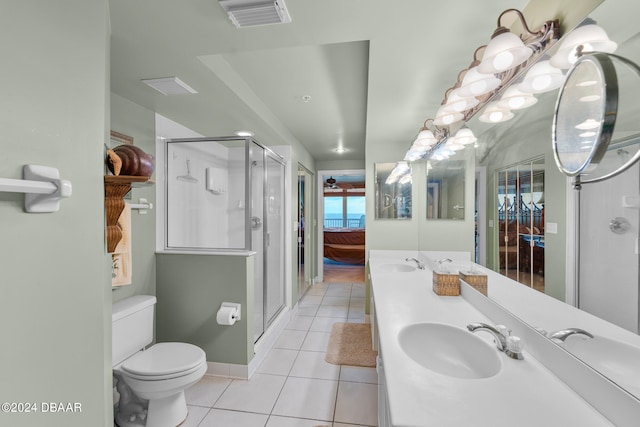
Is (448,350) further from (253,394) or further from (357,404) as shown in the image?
(253,394)

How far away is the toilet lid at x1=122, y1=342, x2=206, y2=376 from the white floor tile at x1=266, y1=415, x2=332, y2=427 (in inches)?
23.3

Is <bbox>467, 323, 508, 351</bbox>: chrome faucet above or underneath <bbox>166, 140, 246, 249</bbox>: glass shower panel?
underneath

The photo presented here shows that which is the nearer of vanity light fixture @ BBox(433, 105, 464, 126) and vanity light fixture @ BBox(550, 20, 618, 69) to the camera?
vanity light fixture @ BBox(550, 20, 618, 69)

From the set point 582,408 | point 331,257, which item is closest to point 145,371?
point 582,408

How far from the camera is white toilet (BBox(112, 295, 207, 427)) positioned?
162 cm

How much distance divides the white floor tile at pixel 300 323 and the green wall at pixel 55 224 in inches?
91.0

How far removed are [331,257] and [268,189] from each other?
15.3ft

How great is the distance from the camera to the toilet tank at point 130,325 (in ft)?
5.70

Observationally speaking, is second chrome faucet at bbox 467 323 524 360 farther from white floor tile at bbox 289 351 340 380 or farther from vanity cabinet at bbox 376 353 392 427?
white floor tile at bbox 289 351 340 380

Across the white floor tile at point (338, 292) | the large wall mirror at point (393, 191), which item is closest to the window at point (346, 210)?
the white floor tile at point (338, 292)

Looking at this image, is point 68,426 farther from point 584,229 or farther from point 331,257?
point 331,257

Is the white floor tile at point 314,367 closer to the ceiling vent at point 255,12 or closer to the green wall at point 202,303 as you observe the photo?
the green wall at point 202,303

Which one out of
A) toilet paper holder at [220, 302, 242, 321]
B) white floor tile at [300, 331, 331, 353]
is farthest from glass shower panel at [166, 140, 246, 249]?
white floor tile at [300, 331, 331, 353]

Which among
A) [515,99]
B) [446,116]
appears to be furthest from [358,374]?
[515,99]
